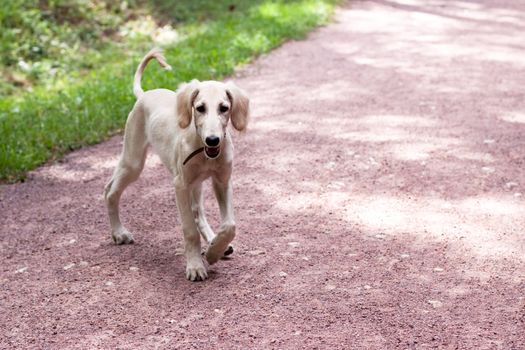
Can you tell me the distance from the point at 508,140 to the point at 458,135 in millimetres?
538

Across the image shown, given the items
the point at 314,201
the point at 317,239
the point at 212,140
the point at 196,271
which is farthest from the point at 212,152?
the point at 314,201

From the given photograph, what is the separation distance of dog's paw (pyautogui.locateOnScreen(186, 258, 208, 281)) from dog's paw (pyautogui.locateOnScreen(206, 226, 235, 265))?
0.08 m

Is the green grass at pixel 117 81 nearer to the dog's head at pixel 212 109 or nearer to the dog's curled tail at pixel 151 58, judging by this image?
the dog's curled tail at pixel 151 58

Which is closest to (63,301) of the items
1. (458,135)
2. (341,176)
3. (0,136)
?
(341,176)

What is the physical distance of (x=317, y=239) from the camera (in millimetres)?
5820

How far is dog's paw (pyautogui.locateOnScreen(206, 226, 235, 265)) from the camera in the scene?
4.96m

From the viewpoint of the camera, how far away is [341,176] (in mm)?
7305

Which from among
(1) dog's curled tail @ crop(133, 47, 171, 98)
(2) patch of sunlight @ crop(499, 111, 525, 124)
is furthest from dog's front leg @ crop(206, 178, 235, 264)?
(2) patch of sunlight @ crop(499, 111, 525, 124)

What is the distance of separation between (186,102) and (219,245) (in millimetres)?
950

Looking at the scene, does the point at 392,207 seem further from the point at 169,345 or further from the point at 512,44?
the point at 512,44

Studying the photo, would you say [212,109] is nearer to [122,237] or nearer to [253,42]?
[122,237]

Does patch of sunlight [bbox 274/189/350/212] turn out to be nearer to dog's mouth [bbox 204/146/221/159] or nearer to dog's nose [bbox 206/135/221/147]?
dog's mouth [bbox 204/146/221/159]

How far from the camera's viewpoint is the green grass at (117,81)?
867 centimetres

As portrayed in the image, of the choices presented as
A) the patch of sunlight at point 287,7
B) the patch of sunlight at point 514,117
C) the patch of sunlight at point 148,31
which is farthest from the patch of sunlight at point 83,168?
the patch of sunlight at point 148,31
